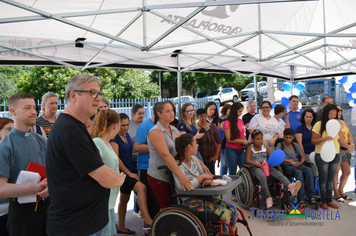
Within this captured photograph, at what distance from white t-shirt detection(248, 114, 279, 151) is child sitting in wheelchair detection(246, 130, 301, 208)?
11.5 inches

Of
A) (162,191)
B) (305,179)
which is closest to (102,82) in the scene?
(305,179)

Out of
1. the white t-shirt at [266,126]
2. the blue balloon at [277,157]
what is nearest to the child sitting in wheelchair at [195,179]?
the blue balloon at [277,157]

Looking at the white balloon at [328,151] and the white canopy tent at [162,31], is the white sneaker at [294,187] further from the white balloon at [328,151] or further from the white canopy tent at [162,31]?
the white canopy tent at [162,31]

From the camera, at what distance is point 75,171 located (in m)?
1.41

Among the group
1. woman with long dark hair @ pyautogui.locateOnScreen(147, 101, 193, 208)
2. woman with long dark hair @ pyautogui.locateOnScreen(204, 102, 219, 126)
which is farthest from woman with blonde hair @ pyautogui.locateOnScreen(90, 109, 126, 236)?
woman with long dark hair @ pyautogui.locateOnScreen(204, 102, 219, 126)

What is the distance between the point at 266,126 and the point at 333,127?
105 centimetres

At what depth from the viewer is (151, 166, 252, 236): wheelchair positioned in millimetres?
2445

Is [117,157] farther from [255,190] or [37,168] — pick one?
[255,190]

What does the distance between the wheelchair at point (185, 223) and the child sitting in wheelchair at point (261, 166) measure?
65.0 inches

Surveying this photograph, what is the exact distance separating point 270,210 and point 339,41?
4.44 meters

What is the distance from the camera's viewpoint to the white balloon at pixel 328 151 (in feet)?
13.6

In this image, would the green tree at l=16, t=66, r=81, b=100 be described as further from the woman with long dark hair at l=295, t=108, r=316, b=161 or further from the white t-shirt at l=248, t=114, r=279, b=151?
the woman with long dark hair at l=295, t=108, r=316, b=161

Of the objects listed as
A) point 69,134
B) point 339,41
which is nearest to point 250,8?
point 339,41

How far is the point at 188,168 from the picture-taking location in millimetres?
2840
